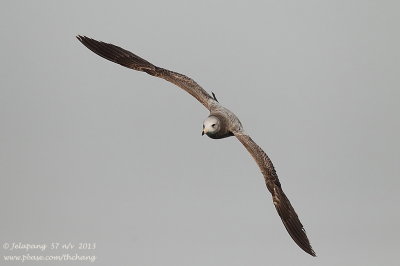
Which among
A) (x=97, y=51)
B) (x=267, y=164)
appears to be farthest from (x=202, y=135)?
(x=97, y=51)

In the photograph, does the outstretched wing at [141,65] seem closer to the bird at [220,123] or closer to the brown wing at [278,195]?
the bird at [220,123]

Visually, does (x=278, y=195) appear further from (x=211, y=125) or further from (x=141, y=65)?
(x=141, y=65)

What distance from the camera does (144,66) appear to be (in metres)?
32.0

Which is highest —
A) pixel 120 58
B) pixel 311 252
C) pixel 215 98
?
pixel 120 58

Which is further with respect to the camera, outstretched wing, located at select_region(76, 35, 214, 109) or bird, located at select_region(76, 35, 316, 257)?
outstretched wing, located at select_region(76, 35, 214, 109)

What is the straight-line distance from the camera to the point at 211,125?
93.4 ft

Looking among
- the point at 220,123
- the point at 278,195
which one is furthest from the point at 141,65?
the point at 278,195

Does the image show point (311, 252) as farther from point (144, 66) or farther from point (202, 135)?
point (144, 66)

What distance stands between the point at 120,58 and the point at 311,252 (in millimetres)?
12085

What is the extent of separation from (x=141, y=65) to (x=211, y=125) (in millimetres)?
5338

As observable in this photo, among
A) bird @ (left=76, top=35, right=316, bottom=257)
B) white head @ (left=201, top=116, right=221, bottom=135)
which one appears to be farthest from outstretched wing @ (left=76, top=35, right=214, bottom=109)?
white head @ (left=201, top=116, right=221, bottom=135)

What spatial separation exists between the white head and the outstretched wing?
Answer: 2.21 m

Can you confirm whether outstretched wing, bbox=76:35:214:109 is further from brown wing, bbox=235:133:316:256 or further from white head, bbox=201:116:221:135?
brown wing, bbox=235:133:316:256

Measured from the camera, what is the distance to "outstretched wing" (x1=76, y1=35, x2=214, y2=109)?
31.0m
